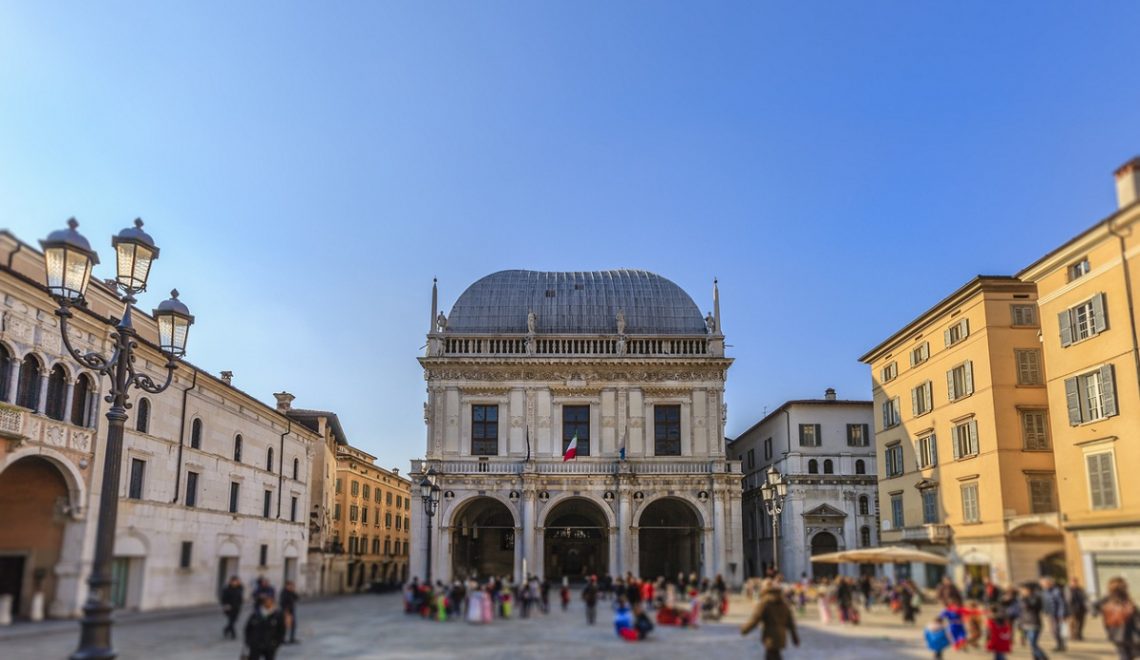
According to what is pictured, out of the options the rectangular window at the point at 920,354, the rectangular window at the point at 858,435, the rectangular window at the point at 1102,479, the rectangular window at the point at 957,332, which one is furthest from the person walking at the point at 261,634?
the rectangular window at the point at 858,435

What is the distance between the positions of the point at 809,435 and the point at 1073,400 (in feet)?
84.5

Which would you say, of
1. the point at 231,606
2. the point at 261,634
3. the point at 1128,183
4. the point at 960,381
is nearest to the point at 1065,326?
the point at 1128,183

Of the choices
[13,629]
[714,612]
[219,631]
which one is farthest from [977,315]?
[13,629]

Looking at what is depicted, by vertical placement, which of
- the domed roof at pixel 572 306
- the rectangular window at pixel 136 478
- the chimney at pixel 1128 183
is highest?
the domed roof at pixel 572 306

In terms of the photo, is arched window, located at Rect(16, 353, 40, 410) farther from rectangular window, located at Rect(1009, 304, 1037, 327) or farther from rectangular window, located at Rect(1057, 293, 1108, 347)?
rectangular window, located at Rect(1009, 304, 1037, 327)

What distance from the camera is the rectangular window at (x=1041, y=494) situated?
34.1 meters

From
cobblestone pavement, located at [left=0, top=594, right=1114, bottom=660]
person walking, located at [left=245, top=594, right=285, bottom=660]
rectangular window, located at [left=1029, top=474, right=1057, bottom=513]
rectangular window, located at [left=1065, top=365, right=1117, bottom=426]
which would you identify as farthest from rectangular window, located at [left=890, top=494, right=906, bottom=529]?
person walking, located at [left=245, top=594, right=285, bottom=660]

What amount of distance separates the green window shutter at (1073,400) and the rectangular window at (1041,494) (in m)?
5.32

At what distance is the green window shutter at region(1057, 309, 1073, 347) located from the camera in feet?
98.2

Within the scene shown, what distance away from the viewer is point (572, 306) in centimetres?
5597

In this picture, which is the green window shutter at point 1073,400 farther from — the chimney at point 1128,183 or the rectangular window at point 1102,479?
the chimney at point 1128,183

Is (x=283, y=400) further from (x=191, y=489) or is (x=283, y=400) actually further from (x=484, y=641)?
(x=484, y=641)

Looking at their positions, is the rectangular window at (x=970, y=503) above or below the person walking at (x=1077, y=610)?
above

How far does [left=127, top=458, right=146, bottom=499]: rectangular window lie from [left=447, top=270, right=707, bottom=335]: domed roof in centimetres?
2281
